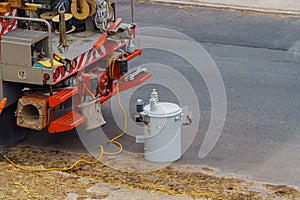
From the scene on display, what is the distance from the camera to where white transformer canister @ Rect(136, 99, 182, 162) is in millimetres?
8836

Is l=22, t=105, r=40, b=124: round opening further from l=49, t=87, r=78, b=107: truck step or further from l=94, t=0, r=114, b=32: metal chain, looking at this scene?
l=94, t=0, r=114, b=32: metal chain

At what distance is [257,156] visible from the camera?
912 cm

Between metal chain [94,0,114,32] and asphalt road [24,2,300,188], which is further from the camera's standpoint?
metal chain [94,0,114,32]

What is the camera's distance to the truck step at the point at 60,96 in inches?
338

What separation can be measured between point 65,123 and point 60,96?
12.3 inches

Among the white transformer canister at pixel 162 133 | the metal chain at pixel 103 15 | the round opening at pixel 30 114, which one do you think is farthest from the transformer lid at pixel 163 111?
the metal chain at pixel 103 15

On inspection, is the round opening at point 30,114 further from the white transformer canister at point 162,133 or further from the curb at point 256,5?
the curb at point 256,5

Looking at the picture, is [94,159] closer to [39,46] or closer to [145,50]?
[39,46]

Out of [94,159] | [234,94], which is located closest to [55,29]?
[94,159]

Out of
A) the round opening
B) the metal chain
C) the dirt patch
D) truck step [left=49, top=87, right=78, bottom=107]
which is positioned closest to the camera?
the dirt patch

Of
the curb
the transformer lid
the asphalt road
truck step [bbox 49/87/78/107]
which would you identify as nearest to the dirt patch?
the asphalt road

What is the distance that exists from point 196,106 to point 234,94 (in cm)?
73

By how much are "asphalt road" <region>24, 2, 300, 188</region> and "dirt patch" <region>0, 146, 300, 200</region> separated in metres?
0.33

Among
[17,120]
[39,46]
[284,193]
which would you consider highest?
[39,46]
